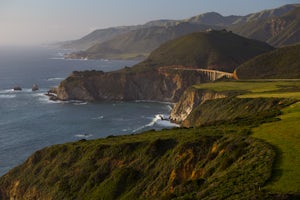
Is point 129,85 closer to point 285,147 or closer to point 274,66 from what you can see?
point 274,66

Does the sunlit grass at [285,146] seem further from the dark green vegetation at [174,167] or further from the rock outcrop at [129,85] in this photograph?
the rock outcrop at [129,85]

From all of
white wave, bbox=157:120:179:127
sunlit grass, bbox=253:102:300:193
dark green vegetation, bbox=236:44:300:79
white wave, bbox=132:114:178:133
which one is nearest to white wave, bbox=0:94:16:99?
white wave, bbox=132:114:178:133

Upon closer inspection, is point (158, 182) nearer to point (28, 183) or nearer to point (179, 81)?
point (28, 183)

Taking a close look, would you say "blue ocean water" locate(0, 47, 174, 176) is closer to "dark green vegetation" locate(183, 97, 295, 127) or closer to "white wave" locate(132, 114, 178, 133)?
"white wave" locate(132, 114, 178, 133)

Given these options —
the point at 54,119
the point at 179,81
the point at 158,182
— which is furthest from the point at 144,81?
the point at 158,182

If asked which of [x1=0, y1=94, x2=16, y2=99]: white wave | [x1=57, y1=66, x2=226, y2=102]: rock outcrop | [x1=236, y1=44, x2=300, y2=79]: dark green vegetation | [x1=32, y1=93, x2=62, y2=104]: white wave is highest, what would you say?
[x1=236, y1=44, x2=300, y2=79]: dark green vegetation

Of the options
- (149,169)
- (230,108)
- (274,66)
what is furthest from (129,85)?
(149,169)
